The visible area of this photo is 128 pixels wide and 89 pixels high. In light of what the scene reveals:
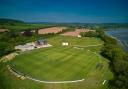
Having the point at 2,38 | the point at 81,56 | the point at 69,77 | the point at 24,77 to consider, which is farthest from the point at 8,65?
the point at 2,38

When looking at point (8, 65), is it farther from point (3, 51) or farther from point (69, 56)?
point (69, 56)

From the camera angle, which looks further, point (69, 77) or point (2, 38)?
point (2, 38)

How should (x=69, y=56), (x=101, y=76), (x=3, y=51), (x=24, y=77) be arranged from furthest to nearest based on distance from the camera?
(x=3, y=51)
(x=69, y=56)
(x=101, y=76)
(x=24, y=77)

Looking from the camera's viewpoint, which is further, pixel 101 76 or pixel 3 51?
pixel 3 51

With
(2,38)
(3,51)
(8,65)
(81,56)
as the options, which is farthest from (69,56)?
(2,38)

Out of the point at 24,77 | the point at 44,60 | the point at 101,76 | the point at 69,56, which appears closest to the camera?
the point at 24,77

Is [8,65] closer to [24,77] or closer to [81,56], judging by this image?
[24,77]

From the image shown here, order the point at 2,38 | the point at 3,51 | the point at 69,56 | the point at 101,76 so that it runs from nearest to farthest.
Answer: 1. the point at 101,76
2. the point at 69,56
3. the point at 3,51
4. the point at 2,38

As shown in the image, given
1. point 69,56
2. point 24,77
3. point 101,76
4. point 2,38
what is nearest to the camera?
point 24,77
